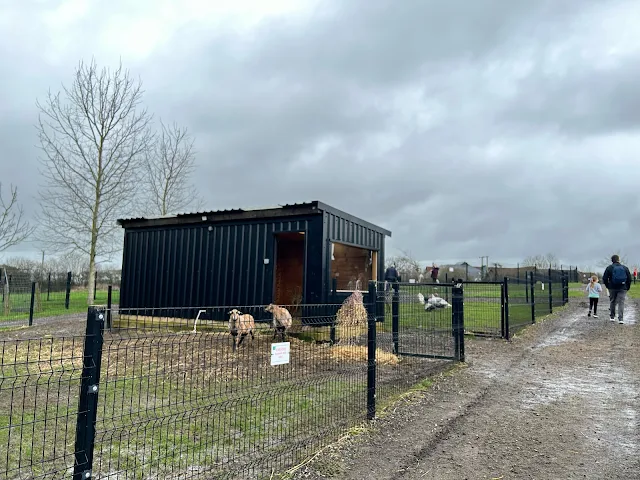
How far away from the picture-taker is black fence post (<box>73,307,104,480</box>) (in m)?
2.20

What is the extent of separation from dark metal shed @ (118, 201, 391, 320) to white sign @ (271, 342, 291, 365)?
5.34 metres

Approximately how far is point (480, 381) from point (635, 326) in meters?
7.13

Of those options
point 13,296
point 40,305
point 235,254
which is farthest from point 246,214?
point 40,305

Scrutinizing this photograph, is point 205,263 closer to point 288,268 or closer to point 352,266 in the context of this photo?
point 288,268

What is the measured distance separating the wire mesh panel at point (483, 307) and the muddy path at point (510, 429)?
2073 mm

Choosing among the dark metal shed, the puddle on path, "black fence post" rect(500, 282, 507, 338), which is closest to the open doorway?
the dark metal shed

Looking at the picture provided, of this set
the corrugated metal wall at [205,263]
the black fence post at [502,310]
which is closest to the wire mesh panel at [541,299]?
the black fence post at [502,310]

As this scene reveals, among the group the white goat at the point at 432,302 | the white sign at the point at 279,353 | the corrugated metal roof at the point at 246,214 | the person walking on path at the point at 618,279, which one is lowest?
the white sign at the point at 279,353

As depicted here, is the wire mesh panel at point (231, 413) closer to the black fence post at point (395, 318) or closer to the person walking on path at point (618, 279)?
the black fence post at point (395, 318)

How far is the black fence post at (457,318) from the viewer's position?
700 cm

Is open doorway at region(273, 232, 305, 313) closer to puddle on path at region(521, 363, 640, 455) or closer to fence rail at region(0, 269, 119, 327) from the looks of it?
fence rail at region(0, 269, 119, 327)

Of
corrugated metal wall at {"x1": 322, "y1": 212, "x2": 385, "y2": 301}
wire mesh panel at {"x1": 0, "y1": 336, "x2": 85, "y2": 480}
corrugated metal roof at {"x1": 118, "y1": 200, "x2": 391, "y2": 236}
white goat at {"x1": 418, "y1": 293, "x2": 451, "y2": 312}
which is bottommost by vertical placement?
wire mesh panel at {"x1": 0, "y1": 336, "x2": 85, "y2": 480}

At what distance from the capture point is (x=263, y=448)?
3.55 metres

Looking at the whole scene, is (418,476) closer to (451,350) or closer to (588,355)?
(451,350)
